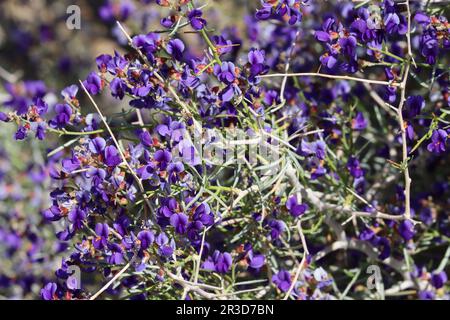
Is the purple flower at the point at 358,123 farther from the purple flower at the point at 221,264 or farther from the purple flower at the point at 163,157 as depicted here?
the purple flower at the point at 163,157

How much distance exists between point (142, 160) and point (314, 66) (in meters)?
0.86

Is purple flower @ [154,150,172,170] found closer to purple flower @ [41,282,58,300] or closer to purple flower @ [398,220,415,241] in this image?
purple flower @ [41,282,58,300]

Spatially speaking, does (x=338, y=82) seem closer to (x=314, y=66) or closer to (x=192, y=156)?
(x=314, y=66)

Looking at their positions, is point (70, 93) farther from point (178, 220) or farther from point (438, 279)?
point (438, 279)

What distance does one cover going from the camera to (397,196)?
82.7 inches

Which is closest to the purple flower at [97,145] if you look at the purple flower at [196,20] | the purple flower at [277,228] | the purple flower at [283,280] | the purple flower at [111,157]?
the purple flower at [111,157]

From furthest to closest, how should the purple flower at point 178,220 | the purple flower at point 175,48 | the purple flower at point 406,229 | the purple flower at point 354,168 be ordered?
1. the purple flower at point 354,168
2. the purple flower at point 406,229
3. the purple flower at point 175,48
4. the purple flower at point 178,220

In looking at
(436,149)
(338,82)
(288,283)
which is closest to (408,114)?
(436,149)

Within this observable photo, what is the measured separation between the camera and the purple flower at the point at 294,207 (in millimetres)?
1861

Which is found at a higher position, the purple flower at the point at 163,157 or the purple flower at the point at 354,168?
the purple flower at the point at 354,168

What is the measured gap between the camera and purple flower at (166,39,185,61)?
1.80m

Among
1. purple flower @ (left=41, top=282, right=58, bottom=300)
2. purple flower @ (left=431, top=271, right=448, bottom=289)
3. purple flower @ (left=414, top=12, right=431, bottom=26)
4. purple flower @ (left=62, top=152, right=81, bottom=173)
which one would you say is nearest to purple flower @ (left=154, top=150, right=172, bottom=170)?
purple flower @ (left=62, top=152, right=81, bottom=173)

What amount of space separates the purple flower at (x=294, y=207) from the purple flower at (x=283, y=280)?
A: 0.17 meters

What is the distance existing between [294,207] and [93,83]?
2.03ft
